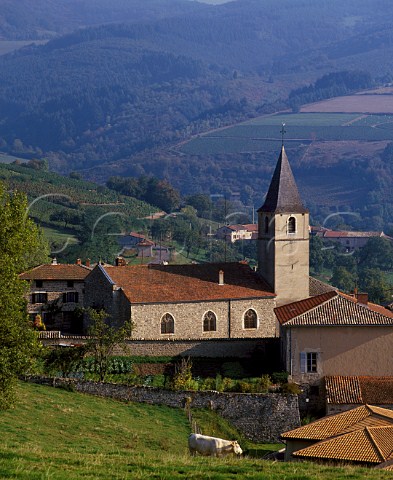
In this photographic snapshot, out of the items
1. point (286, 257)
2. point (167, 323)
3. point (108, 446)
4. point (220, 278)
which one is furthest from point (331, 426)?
point (286, 257)

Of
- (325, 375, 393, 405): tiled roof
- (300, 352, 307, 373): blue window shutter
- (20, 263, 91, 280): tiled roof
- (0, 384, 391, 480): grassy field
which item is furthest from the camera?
(20, 263, 91, 280): tiled roof

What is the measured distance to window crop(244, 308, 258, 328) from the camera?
4656 centimetres

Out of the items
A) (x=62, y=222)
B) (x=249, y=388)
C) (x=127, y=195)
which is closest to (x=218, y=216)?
(x=127, y=195)

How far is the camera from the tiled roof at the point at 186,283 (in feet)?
148

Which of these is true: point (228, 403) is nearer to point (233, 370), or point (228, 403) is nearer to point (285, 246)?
point (233, 370)

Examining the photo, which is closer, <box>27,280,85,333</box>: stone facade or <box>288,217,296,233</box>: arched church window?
<box>288,217,296,233</box>: arched church window

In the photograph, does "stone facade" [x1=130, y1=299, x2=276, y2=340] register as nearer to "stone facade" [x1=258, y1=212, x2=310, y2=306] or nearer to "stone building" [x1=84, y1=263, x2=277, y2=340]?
"stone building" [x1=84, y1=263, x2=277, y2=340]

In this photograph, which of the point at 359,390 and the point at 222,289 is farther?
the point at 222,289

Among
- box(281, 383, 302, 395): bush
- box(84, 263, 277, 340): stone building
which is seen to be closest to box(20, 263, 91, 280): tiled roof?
box(84, 263, 277, 340): stone building

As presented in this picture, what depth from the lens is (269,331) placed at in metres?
46.9

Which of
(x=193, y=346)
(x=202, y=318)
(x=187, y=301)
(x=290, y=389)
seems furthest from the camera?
(x=202, y=318)

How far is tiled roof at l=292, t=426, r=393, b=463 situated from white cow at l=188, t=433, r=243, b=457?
1.44 metres

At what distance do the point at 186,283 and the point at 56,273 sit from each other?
9.86 m

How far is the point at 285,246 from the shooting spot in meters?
48.0
